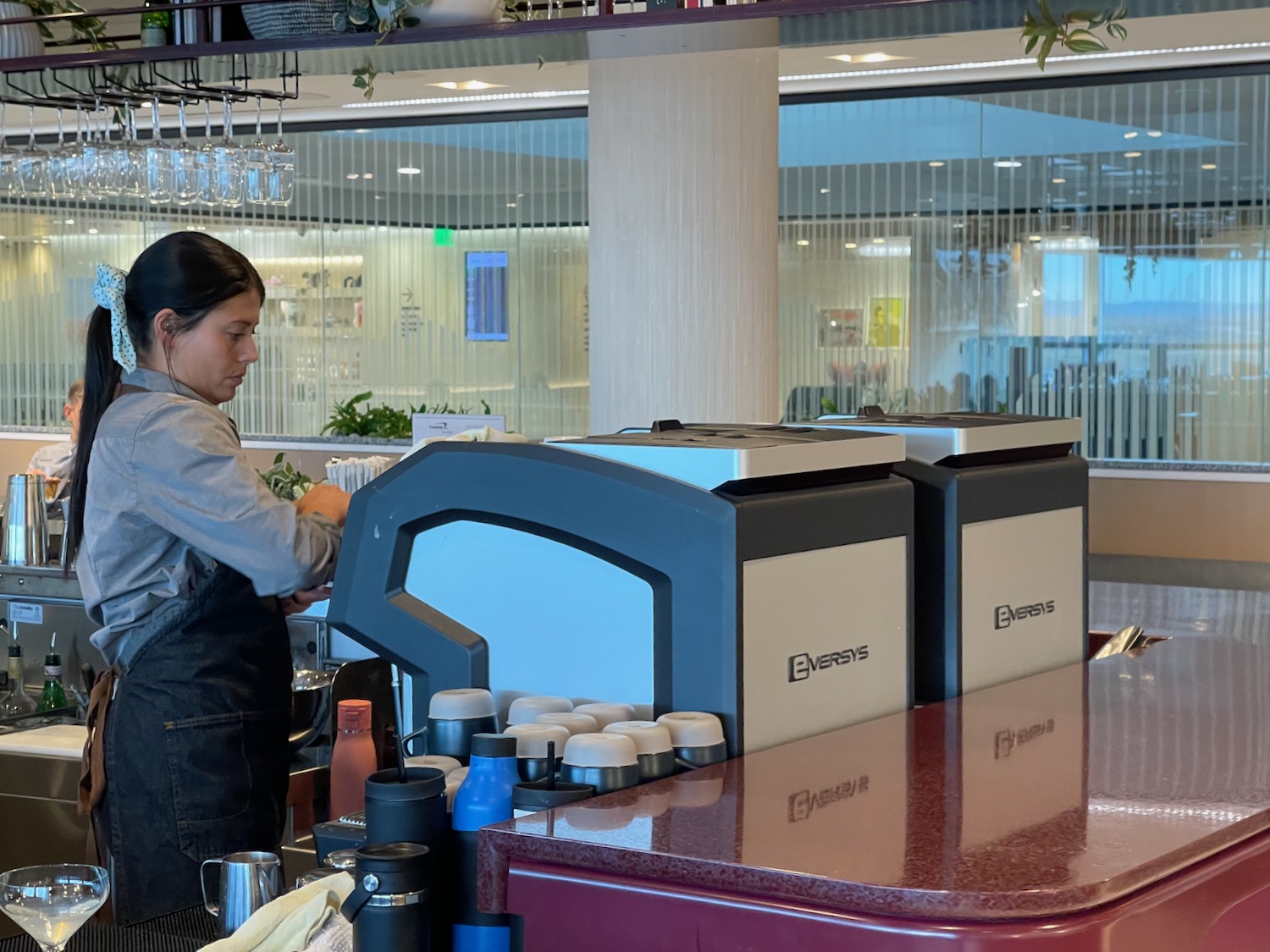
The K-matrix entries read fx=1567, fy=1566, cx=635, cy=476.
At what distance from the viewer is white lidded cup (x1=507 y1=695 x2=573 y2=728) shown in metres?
1.48

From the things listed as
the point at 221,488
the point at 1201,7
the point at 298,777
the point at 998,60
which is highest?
the point at 998,60

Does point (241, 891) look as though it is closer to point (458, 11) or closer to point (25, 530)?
point (458, 11)

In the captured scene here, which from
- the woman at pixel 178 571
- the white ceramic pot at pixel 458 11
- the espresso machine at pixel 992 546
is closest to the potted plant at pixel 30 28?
the white ceramic pot at pixel 458 11

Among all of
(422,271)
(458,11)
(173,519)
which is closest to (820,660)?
(173,519)

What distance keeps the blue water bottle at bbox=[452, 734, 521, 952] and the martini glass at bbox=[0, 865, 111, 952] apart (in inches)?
14.4

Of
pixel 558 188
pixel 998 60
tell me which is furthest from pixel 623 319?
pixel 558 188

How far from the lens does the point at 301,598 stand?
2.21 metres

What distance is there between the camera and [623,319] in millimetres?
3092

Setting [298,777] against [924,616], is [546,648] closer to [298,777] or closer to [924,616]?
[924,616]

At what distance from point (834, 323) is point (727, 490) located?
5137 millimetres

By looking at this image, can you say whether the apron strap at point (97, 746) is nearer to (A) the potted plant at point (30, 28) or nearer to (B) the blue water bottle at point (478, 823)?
(B) the blue water bottle at point (478, 823)

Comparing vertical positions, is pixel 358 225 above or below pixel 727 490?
above

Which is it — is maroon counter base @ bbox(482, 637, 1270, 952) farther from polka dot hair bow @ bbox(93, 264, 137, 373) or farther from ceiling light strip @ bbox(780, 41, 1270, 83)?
ceiling light strip @ bbox(780, 41, 1270, 83)

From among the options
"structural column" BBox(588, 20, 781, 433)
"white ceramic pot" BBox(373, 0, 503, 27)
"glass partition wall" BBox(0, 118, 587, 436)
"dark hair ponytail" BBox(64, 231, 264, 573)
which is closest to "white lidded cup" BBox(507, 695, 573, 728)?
"dark hair ponytail" BBox(64, 231, 264, 573)
